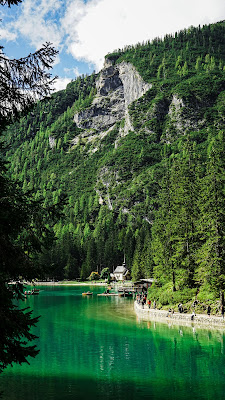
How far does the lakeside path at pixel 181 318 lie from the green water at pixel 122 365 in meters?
1.72

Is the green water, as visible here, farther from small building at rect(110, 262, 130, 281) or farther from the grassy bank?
small building at rect(110, 262, 130, 281)

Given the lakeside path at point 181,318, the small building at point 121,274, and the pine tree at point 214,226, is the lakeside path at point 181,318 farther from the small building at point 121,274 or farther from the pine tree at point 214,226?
the small building at point 121,274

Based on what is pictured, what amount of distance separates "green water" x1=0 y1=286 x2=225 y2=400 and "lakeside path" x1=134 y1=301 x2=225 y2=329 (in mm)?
1721

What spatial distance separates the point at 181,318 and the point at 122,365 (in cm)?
1638

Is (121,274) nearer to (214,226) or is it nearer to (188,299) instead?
(188,299)

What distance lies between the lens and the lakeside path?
34062 mm

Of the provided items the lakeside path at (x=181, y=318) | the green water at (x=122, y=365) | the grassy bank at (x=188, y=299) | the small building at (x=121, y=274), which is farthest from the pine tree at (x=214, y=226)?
the small building at (x=121, y=274)

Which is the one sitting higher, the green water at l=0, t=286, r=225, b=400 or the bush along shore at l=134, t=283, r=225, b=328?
the bush along shore at l=134, t=283, r=225, b=328

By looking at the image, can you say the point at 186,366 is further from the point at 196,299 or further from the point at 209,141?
the point at 209,141

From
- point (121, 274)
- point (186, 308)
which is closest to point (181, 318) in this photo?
point (186, 308)

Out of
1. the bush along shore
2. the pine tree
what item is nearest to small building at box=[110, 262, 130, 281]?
the bush along shore

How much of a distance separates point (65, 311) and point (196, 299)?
2148cm

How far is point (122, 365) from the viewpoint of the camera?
23.3m

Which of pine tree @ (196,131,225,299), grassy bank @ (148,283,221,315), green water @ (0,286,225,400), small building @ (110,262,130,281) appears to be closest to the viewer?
green water @ (0,286,225,400)
